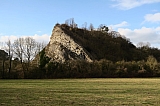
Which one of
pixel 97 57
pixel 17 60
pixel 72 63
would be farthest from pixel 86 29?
pixel 17 60

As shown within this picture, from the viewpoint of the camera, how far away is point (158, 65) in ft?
298

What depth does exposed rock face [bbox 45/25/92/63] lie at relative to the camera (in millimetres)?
107750

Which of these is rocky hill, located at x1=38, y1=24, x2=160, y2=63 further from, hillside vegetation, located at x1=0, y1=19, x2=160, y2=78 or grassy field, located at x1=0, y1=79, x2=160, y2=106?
grassy field, located at x1=0, y1=79, x2=160, y2=106

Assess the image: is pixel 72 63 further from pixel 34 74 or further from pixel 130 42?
pixel 130 42

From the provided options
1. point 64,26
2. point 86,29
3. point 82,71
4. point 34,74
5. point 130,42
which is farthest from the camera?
point 130,42

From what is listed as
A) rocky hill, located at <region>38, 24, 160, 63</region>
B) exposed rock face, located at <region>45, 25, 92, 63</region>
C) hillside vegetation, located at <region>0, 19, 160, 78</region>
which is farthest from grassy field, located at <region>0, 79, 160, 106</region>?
exposed rock face, located at <region>45, 25, 92, 63</region>

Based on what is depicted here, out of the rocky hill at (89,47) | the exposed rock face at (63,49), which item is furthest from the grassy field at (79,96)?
the exposed rock face at (63,49)

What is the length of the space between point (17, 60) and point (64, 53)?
28.9 m

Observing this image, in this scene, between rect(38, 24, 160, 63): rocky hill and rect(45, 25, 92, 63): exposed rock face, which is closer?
rect(45, 25, 92, 63): exposed rock face

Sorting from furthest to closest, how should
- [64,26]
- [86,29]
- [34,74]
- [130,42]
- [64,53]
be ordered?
A: [130,42] < [86,29] < [64,26] < [64,53] < [34,74]

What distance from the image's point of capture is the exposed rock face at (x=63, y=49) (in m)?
108

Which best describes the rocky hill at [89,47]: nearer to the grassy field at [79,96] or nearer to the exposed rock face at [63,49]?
the exposed rock face at [63,49]

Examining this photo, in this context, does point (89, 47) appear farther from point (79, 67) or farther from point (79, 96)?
point (79, 96)

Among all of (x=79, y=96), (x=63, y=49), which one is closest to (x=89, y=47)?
(x=63, y=49)
